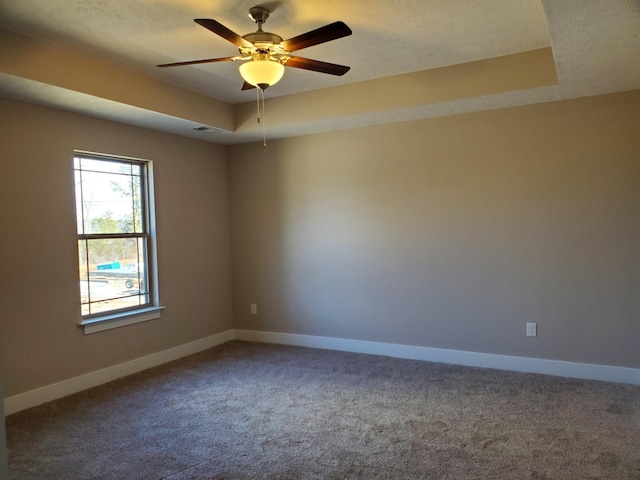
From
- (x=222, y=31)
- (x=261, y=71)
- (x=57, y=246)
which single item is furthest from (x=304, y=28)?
(x=57, y=246)

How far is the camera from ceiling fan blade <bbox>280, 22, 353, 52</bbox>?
2.28 meters

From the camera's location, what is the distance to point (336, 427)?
303 cm

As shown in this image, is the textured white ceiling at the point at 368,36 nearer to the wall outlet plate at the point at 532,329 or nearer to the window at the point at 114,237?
the window at the point at 114,237

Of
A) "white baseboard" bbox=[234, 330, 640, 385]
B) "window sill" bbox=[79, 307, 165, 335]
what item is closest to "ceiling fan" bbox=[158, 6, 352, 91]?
"window sill" bbox=[79, 307, 165, 335]

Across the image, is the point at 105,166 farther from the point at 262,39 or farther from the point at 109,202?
the point at 262,39

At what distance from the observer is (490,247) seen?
13.7ft

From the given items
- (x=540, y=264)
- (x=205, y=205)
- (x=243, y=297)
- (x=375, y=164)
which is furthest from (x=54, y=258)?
(x=540, y=264)

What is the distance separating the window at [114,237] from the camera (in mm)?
3961

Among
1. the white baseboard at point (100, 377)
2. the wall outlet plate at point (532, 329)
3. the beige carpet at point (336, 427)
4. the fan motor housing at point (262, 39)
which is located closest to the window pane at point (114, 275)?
the white baseboard at point (100, 377)

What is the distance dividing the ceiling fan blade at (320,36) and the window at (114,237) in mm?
2377

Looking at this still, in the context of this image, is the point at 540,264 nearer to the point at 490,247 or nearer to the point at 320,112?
the point at 490,247

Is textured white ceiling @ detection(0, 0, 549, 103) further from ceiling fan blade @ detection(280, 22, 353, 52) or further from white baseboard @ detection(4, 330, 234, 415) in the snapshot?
white baseboard @ detection(4, 330, 234, 415)

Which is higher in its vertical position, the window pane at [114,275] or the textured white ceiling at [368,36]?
the textured white ceiling at [368,36]

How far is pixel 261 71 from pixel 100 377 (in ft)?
9.68
